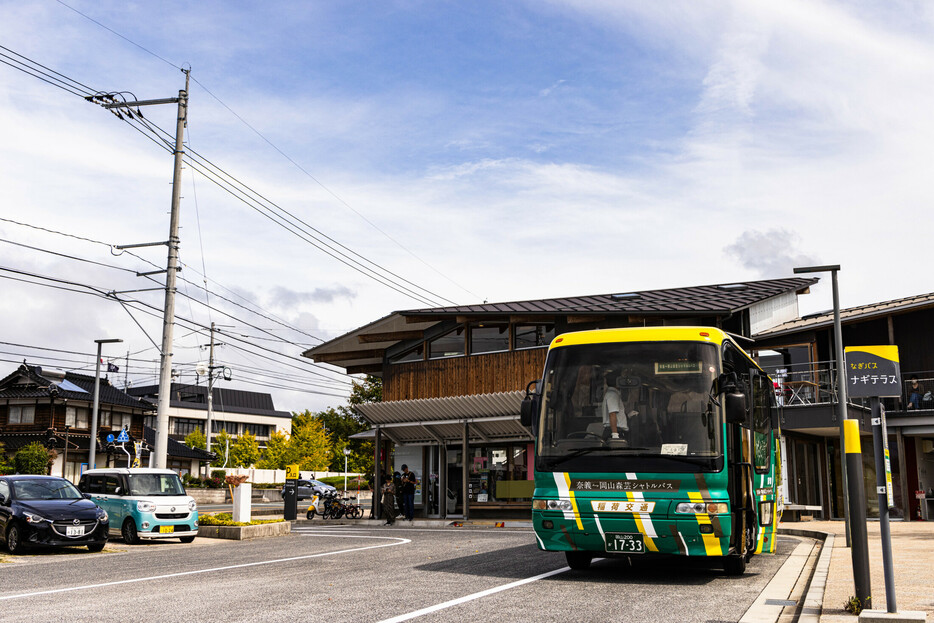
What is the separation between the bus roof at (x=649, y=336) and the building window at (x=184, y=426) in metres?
91.3

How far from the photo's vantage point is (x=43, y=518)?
17.2 meters

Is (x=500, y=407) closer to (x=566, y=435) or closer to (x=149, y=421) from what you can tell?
(x=566, y=435)

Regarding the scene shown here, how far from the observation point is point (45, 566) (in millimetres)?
14641

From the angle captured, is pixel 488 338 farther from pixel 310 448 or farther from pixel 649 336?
pixel 310 448

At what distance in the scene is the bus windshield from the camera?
422 inches

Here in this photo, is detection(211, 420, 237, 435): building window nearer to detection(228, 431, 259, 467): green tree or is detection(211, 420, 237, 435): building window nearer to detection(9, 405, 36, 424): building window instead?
detection(228, 431, 259, 467): green tree

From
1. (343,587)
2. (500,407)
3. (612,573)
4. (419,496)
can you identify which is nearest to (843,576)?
(612,573)

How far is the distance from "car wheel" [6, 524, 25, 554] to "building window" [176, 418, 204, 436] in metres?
82.4

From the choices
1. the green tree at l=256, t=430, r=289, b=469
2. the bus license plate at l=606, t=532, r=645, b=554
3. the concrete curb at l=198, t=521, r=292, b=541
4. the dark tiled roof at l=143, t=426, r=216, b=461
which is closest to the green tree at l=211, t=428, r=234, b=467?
the dark tiled roof at l=143, t=426, r=216, b=461

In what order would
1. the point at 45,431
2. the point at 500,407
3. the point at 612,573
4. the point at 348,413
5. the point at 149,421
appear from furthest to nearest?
the point at 149,421, the point at 348,413, the point at 45,431, the point at 500,407, the point at 612,573

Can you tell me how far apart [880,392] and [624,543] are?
12.5 feet

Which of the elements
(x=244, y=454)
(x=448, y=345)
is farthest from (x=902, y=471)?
(x=244, y=454)

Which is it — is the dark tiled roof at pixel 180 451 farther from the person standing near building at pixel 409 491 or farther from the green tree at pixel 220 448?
the person standing near building at pixel 409 491

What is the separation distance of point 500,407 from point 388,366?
669 cm
